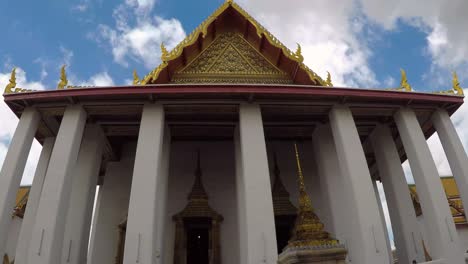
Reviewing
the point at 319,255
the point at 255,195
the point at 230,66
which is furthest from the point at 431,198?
the point at 230,66

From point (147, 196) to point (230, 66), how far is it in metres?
4.50

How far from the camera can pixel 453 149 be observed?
6750 mm

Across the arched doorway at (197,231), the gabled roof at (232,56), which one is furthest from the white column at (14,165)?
the arched doorway at (197,231)

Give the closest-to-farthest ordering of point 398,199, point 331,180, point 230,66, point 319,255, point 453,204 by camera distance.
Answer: point 319,255 → point 331,180 → point 398,199 → point 230,66 → point 453,204

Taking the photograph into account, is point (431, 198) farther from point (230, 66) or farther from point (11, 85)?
point (11, 85)

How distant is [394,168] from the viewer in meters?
7.58

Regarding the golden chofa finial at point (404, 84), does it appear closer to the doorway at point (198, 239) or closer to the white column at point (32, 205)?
the doorway at point (198, 239)

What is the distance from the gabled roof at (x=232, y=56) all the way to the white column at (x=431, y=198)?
7.75 ft

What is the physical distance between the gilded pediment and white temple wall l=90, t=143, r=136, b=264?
2516mm

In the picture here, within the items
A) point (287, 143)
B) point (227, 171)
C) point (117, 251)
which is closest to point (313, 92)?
point (287, 143)

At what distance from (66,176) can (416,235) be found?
6.98 meters

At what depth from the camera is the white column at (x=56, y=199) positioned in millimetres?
5359

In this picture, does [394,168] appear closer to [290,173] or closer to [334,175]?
[334,175]

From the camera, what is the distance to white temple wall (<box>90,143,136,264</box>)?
7957 mm
